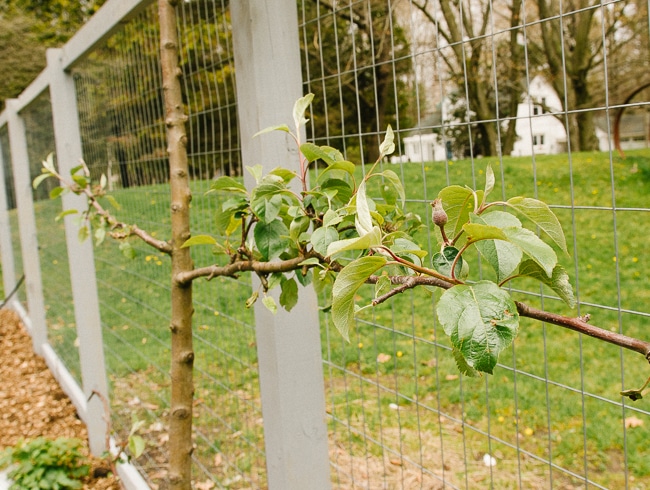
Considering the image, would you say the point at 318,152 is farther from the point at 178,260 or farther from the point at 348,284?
the point at 178,260

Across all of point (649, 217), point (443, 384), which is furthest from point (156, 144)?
point (649, 217)

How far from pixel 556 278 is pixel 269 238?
1.89 ft

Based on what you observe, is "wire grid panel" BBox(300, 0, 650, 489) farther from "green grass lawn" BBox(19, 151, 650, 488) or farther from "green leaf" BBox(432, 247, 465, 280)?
"green leaf" BBox(432, 247, 465, 280)

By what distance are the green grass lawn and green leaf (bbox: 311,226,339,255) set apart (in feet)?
3.33

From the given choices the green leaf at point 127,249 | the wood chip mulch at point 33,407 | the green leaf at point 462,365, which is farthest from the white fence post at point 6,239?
the green leaf at point 462,365

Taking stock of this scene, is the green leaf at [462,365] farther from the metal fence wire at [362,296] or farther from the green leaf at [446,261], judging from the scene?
the metal fence wire at [362,296]

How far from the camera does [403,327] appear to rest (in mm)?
4344

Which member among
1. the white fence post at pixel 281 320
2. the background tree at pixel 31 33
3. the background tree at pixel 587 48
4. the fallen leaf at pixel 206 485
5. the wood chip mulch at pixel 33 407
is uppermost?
the background tree at pixel 31 33

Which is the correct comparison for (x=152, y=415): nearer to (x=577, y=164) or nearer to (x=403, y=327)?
(x=403, y=327)

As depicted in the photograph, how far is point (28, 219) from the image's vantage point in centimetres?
575

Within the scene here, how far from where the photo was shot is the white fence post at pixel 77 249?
3.49 metres

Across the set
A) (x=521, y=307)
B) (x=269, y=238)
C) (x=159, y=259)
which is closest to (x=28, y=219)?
(x=159, y=259)

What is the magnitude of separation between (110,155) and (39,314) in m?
2.81

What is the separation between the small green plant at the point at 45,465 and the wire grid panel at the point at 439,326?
1.32 metres
